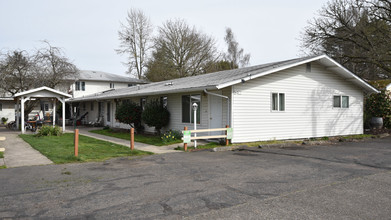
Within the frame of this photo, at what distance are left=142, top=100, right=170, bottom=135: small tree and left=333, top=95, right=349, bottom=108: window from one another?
361 inches

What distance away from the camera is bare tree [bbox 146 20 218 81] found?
34.8m

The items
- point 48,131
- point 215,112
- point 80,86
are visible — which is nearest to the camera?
point 215,112

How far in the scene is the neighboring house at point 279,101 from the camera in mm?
12914

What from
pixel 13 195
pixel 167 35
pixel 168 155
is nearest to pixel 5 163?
pixel 13 195

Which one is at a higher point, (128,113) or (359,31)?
(359,31)

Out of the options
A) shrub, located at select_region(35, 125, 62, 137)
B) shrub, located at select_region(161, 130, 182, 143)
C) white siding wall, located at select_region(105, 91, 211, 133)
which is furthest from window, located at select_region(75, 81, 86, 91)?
shrub, located at select_region(161, 130, 182, 143)

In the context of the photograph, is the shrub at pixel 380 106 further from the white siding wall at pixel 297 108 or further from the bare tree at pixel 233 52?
the bare tree at pixel 233 52

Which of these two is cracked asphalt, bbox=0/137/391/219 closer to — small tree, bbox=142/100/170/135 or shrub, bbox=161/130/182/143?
shrub, bbox=161/130/182/143

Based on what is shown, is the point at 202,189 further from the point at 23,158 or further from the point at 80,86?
the point at 80,86

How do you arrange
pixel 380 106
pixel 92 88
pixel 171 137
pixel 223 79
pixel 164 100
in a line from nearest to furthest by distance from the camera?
pixel 171 137, pixel 223 79, pixel 164 100, pixel 380 106, pixel 92 88

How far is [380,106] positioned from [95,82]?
1205 inches

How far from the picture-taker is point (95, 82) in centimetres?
3756

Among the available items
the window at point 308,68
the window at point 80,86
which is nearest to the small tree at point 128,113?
the window at point 308,68

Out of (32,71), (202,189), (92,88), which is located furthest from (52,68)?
(202,189)
